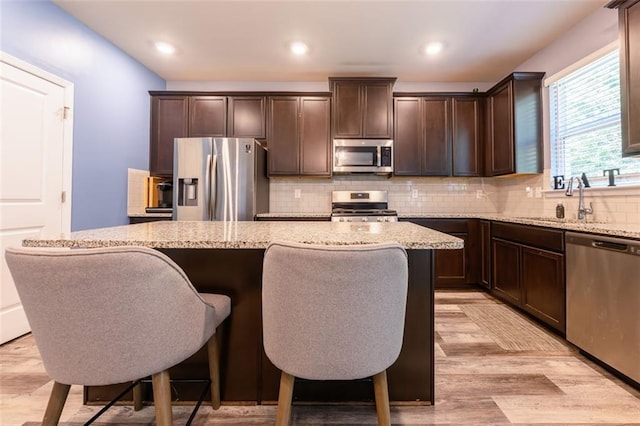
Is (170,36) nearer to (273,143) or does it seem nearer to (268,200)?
(273,143)

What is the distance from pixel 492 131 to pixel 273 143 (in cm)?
264

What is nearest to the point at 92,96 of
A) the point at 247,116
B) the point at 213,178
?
the point at 213,178

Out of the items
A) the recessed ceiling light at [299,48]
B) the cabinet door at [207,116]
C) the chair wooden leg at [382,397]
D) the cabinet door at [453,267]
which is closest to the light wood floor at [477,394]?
the chair wooden leg at [382,397]

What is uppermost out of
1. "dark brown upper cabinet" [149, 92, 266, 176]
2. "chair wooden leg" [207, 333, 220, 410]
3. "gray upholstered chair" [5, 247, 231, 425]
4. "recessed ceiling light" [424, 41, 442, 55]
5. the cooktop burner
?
"recessed ceiling light" [424, 41, 442, 55]

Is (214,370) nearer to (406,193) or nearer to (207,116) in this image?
(207,116)

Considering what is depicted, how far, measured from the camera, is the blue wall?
8.02 feet

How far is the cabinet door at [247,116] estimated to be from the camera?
3936 mm

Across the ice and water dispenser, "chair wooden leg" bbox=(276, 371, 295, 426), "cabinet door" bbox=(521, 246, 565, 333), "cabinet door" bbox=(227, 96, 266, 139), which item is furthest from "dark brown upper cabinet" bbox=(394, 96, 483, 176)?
"chair wooden leg" bbox=(276, 371, 295, 426)

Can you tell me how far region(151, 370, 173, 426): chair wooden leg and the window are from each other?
327cm

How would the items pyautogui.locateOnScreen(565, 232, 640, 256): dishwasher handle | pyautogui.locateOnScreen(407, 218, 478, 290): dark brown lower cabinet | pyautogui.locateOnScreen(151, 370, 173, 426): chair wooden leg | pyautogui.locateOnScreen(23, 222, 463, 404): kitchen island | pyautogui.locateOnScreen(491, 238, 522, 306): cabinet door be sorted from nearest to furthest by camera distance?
1. pyautogui.locateOnScreen(151, 370, 173, 426): chair wooden leg
2. pyautogui.locateOnScreen(23, 222, 463, 404): kitchen island
3. pyautogui.locateOnScreen(565, 232, 640, 256): dishwasher handle
4. pyautogui.locateOnScreen(491, 238, 522, 306): cabinet door
5. pyautogui.locateOnScreen(407, 218, 478, 290): dark brown lower cabinet

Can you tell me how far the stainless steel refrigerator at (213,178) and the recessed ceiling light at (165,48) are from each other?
952mm

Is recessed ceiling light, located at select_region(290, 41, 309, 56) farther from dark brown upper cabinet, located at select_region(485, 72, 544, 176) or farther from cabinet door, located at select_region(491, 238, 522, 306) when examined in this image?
cabinet door, located at select_region(491, 238, 522, 306)

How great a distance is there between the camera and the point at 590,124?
281 cm

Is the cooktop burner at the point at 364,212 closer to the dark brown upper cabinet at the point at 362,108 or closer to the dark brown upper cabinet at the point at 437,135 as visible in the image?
the dark brown upper cabinet at the point at 437,135
